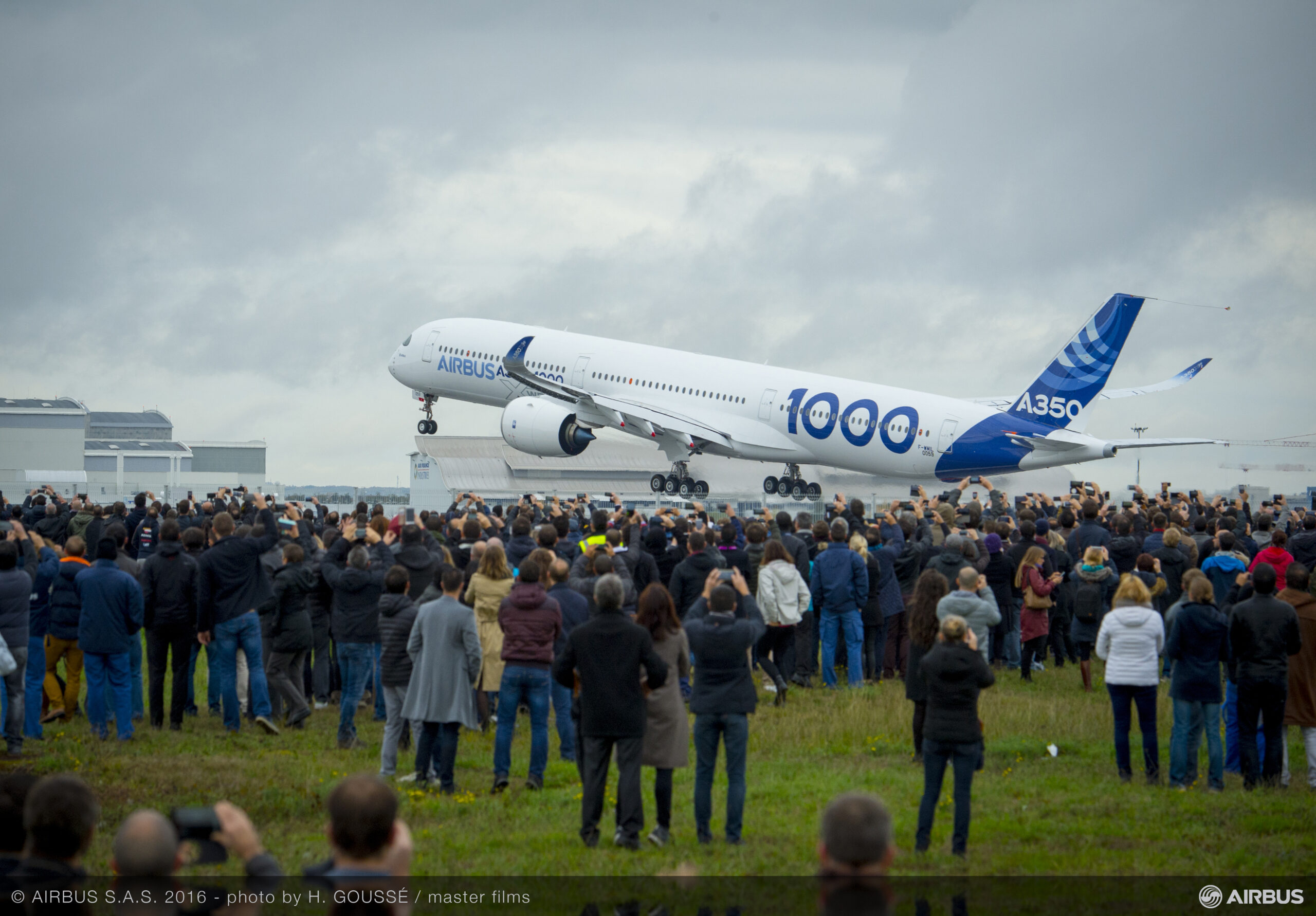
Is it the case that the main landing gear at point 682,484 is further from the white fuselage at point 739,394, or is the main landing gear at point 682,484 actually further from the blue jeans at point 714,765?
the blue jeans at point 714,765

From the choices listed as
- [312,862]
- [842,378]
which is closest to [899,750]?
[312,862]

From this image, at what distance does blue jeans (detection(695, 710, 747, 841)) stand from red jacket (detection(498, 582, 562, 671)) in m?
1.57

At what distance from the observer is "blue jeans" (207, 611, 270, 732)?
39.8 feet

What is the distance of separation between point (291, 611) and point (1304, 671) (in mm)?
9253

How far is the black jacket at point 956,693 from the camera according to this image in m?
8.03

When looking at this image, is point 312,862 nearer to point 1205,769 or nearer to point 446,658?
point 446,658

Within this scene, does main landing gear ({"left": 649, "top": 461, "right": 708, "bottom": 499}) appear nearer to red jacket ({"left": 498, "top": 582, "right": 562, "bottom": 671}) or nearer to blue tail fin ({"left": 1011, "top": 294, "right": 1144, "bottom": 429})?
blue tail fin ({"left": 1011, "top": 294, "right": 1144, "bottom": 429})

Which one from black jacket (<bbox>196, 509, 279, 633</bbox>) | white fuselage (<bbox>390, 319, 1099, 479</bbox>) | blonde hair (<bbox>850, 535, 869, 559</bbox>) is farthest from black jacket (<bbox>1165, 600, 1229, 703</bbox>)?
white fuselage (<bbox>390, 319, 1099, 479</bbox>)

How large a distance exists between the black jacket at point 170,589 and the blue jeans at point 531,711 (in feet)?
13.1

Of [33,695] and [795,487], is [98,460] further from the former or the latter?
[33,695]

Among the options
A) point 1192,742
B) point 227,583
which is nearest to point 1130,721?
point 1192,742

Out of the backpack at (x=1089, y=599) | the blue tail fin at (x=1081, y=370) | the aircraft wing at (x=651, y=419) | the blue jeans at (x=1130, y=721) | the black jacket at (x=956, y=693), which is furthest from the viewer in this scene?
the aircraft wing at (x=651, y=419)

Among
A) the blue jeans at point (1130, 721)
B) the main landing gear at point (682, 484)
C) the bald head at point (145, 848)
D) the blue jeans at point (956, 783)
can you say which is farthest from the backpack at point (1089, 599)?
the main landing gear at point (682, 484)

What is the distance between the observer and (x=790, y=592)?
13.1 m
